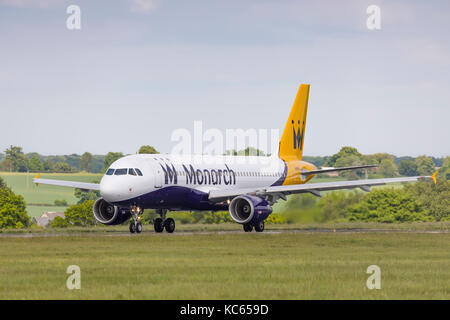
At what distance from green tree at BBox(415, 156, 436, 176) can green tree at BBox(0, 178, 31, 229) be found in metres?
57.3

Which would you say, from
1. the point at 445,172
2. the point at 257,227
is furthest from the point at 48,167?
the point at 257,227

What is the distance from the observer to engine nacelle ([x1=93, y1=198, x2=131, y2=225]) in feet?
151

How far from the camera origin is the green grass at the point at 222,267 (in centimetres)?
1983

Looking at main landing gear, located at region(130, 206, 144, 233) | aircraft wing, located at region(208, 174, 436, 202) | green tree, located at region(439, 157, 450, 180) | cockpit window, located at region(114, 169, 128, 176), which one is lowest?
main landing gear, located at region(130, 206, 144, 233)

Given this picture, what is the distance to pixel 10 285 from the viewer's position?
2091cm

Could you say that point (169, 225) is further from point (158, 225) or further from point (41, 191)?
point (41, 191)

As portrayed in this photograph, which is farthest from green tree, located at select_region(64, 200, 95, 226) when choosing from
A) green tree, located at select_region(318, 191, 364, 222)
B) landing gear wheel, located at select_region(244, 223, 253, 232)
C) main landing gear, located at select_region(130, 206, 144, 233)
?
main landing gear, located at select_region(130, 206, 144, 233)

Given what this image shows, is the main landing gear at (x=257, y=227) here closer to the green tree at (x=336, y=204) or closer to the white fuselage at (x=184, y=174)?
the white fuselage at (x=184, y=174)

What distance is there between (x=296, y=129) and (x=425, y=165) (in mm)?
65600

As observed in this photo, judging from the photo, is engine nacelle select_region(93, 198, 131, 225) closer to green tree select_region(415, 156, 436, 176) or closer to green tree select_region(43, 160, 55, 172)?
green tree select_region(415, 156, 436, 176)

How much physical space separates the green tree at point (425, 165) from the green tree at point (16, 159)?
81.4 metres
